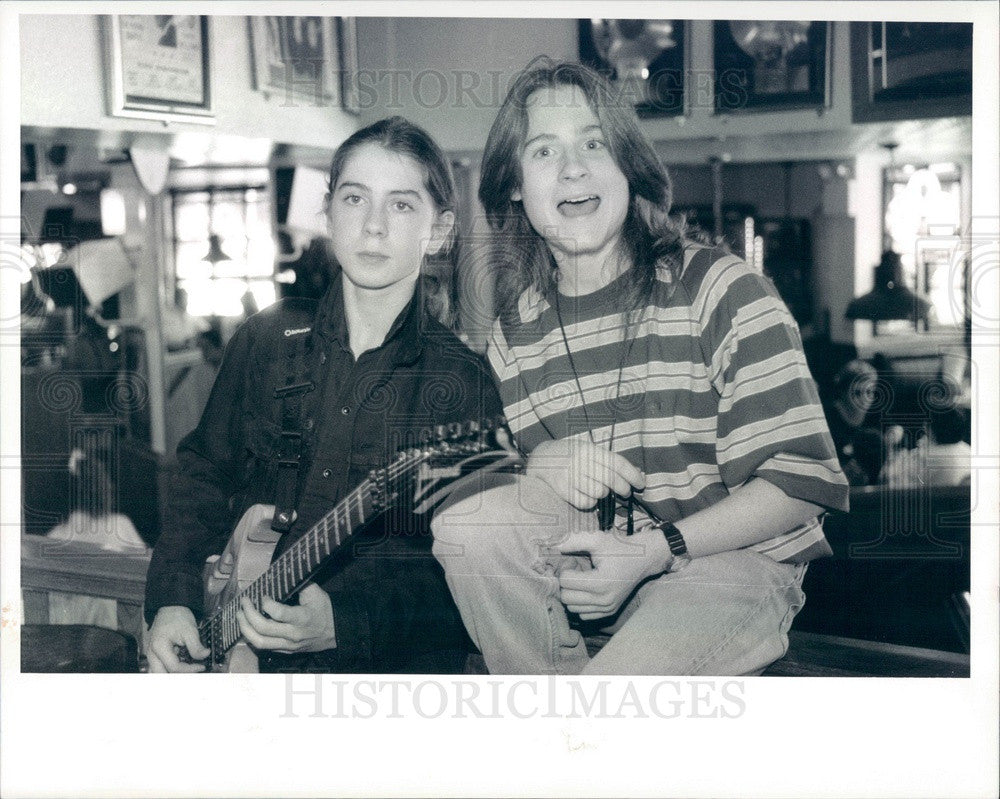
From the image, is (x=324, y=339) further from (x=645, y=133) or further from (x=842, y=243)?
(x=842, y=243)

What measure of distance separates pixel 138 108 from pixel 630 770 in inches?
84.4

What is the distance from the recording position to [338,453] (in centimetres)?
268

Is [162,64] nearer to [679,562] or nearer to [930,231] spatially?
[679,562]

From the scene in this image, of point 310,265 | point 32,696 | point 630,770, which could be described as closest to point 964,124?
point 310,265

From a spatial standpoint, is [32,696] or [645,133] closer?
[645,133]

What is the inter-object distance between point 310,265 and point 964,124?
1690 millimetres

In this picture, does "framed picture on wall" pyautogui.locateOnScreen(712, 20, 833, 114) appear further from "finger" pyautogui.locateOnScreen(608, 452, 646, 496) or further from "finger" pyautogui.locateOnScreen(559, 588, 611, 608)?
"finger" pyautogui.locateOnScreen(559, 588, 611, 608)

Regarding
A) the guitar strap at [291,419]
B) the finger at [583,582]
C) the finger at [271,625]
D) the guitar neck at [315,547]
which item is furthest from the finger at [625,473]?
the finger at [271,625]

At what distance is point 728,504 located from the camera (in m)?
2.59

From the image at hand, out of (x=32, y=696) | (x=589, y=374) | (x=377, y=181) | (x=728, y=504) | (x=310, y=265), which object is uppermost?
(x=377, y=181)

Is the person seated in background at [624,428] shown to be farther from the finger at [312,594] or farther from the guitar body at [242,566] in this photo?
the guitar body at [242,566]

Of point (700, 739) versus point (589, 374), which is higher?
point (589, 374)

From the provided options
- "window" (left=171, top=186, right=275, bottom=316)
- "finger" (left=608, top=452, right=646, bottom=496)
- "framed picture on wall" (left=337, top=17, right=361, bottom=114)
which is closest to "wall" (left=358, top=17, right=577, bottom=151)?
"framed picture on wall" (left=337, top=17, right=361, bottom=114)

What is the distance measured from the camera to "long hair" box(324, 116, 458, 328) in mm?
2648
